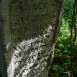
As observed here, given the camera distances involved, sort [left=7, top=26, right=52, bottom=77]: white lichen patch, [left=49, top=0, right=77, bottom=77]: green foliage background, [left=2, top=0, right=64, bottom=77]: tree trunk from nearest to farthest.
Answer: [left=2, top=0, right=64, bottom=77]: tree trunk
[left=7, top=26, right=52, bottom=77]: white lichen patch
[left=49, top=0, right=77, bottom=77]: green foliage background

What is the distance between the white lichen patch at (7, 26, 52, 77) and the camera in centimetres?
212

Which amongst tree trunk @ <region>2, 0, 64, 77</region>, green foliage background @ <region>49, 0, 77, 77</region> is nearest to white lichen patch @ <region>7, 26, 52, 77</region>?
tree trunk @ <region>2, 0, 64, 77</region>

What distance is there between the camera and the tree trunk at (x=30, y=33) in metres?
1.89

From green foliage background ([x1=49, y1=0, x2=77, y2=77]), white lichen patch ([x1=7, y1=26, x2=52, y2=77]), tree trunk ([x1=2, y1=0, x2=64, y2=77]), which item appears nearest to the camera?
tree trunk ([x1=2, y1=0, x2=64, y2=77])

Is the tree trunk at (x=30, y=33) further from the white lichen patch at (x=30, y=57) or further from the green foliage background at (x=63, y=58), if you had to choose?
the green foliage background at (x=63, y=58)

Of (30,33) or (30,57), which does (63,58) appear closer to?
(30,57)

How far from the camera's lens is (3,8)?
175cm

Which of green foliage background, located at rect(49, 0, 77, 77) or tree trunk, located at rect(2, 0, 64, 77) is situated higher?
tree trunk, located at rect(2, 0, 64, 77)

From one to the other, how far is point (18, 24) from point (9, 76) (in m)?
0.48

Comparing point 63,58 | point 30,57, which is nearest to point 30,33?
point 30,57

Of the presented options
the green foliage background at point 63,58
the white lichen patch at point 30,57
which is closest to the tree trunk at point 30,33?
the white lichen patch at point 30,57

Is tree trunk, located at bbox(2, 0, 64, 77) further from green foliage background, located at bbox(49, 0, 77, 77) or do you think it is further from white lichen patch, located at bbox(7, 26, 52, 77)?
green foliage background, located at bbox(49, 0, 77, 77)

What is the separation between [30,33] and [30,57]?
0.28 meters

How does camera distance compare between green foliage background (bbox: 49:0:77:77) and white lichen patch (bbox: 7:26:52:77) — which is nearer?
white lichen patch (bbox: 7:26:52:77)
